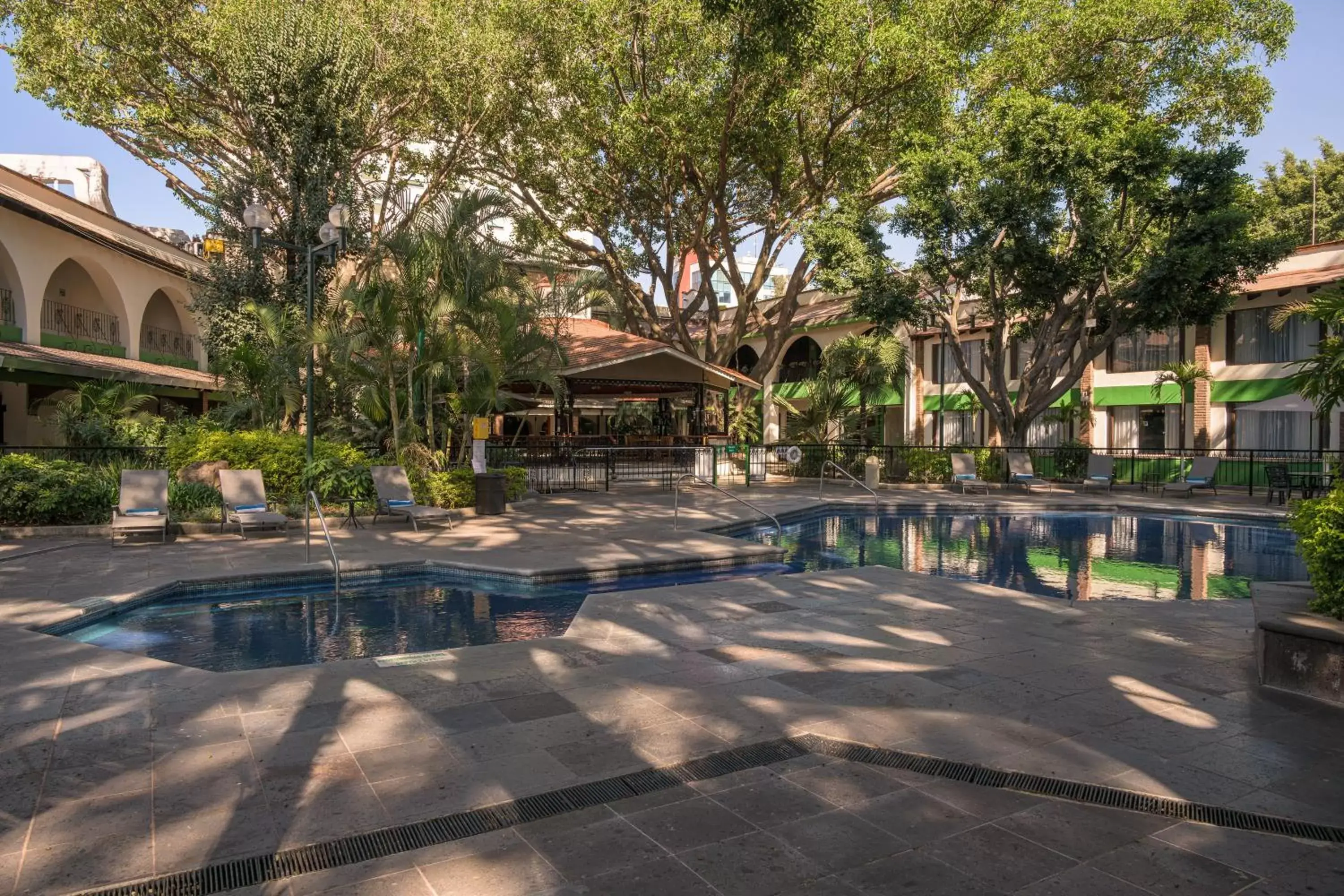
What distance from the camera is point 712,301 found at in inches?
1108

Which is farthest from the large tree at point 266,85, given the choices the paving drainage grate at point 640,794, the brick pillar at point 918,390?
the brick pillar at point 918,390

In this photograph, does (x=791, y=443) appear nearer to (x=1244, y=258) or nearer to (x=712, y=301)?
(x=712, y=301)

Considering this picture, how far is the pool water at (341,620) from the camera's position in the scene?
7664 mm

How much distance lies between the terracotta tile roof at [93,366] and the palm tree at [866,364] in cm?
1676

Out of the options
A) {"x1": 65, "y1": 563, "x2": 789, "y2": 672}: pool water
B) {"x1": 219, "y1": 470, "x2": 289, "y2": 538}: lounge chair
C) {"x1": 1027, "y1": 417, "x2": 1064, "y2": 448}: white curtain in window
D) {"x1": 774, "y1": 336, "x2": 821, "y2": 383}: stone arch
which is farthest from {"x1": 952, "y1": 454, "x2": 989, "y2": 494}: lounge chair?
{"x1": 219, "y1": 470, "x2": 289, "y2": 538}: lounge chair

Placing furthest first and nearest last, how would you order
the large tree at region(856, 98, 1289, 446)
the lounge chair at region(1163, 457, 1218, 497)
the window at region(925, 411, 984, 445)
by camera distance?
the window at region(925, 411, 984, 445), the lounge chair at region(1163, 457, 1218, 497), the large tree at region(856, 98, 1289, 446)

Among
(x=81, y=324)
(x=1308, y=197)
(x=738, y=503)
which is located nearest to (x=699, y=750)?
(x=738, y=503)

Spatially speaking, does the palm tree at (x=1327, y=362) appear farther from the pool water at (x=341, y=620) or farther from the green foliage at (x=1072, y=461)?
the green foliage at (x=1072, y=461)

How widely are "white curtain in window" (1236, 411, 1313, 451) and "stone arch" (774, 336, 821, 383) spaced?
52.7ft

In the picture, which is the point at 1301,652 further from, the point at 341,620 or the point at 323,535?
the point at 323,535

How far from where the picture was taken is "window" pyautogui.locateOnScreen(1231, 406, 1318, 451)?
24.0 metres

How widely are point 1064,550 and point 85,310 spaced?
2636cm

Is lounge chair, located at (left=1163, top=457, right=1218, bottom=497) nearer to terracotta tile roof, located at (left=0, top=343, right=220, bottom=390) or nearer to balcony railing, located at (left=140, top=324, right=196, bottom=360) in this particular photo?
terracotta tile roof, located at (left=0, top=343, right=220, bottom=390)

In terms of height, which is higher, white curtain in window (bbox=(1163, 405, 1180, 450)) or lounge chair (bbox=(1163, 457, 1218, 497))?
white curtain in window (bbox=(1163, 405, 1180, 450))
